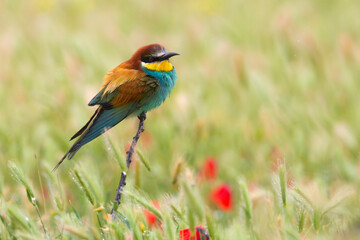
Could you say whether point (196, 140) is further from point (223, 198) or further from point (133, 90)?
point (133, 90)

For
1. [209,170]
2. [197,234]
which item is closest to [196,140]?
[209,170]

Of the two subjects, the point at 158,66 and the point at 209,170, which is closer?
the point at 158,66

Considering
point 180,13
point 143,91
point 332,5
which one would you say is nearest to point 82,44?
point 143,91

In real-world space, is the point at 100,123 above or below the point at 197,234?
above

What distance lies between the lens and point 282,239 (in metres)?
0.94

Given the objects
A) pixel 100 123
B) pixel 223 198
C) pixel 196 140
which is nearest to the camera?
pixel 100 123

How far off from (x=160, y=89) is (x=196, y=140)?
39.7 inches

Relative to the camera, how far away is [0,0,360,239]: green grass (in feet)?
3.18

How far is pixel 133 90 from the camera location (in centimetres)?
82

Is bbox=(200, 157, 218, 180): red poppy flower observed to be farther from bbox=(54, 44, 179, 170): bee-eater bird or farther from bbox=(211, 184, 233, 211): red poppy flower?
bbox=(54, 44, 179, 170): bee-eater bird

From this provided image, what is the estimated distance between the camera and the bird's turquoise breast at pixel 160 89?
84 centimetres

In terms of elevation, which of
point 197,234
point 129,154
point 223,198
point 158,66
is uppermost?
point 158,66

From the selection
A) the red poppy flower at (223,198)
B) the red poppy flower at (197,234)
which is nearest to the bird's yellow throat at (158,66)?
the red poppy flower at (197,234)

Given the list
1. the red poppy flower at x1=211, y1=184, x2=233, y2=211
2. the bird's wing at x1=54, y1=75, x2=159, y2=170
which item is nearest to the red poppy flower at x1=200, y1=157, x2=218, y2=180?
the red poppy flower at x1=211, y1=184, x2=233, y2=211
